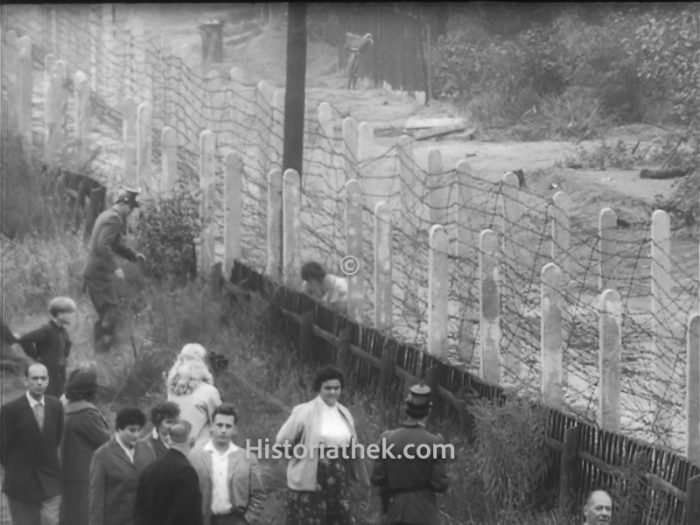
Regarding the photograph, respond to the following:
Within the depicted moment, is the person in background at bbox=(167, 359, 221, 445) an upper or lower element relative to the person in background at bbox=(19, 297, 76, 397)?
upper

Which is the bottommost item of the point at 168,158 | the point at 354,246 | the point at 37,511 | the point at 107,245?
the point at 37,511

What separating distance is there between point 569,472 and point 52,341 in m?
2.74

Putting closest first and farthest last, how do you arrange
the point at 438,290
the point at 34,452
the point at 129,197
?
the point at 34,452 < the point at 438,290 < the point at 129,197

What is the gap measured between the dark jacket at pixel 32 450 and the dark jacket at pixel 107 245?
227 cm

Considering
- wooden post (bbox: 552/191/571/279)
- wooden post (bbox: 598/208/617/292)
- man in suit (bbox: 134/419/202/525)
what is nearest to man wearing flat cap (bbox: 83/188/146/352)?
wooden post (bbox: 552/191/571/279)

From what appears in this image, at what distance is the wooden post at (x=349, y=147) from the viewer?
12562mm

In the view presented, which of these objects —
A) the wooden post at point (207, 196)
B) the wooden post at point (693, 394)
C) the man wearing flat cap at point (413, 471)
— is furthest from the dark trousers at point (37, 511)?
the wooden post at point (693, 394)

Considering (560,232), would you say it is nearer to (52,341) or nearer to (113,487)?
(52,341)

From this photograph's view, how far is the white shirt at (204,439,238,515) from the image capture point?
895 centimetres

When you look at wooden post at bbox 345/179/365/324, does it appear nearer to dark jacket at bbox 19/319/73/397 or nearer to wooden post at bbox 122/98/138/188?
wooden post at bbox 122/98/138/188

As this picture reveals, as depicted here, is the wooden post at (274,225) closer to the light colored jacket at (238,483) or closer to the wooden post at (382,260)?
the wooden post at (382,260)

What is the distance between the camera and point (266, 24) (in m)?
12.0

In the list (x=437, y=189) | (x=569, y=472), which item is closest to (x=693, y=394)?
(x=569, y=472)

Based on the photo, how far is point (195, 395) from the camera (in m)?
9.55
